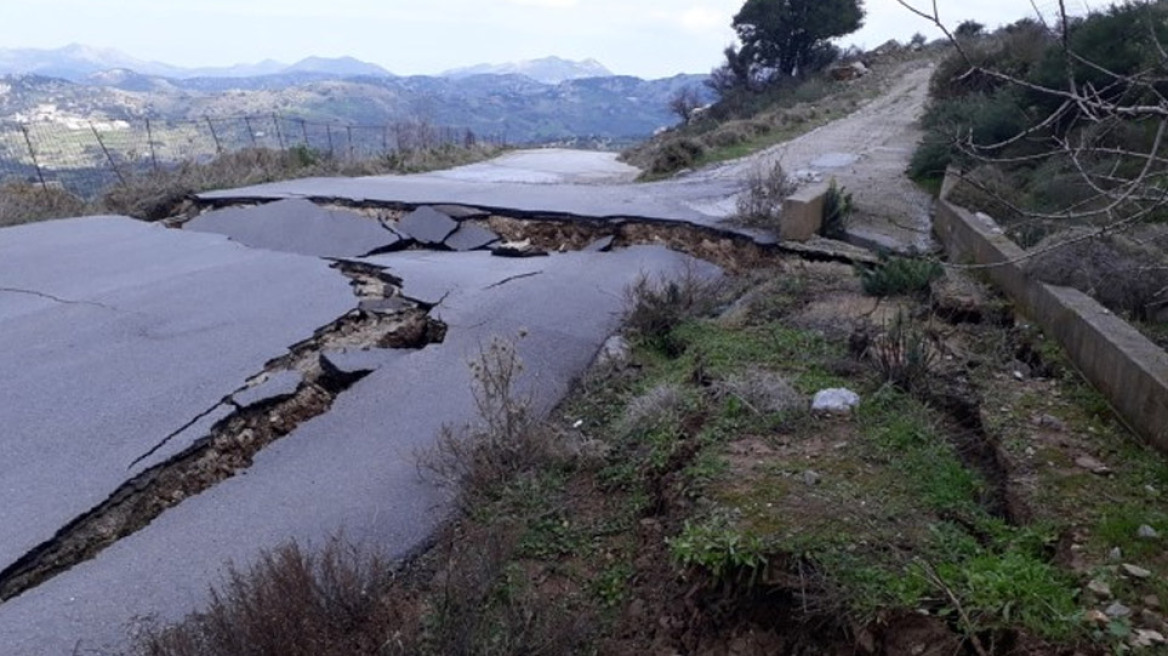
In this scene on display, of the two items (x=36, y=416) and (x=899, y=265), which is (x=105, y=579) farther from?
(x=899, y=265)

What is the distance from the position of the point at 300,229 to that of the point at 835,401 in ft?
23.4

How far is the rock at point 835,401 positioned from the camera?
16.5 ft

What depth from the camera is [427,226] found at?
10594 millimetres

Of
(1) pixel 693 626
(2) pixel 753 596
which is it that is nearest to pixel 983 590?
(2) pixel 753 596

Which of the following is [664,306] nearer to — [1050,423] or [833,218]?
[1050,423]

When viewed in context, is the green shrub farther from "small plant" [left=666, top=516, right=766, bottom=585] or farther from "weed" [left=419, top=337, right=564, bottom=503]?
"small plant" [left=666, top=516, right=766, bottom=585]

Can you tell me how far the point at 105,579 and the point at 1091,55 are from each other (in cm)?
1284

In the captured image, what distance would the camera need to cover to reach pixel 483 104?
66.1m

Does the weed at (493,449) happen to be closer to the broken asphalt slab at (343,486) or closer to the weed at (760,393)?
the broken asphalt slab at (343,486)

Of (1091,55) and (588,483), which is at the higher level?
(1091,55)

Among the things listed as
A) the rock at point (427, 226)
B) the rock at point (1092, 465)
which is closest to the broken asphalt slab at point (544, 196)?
the rock at point (427, 226)

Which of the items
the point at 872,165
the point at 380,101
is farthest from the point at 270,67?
the point at 872,165

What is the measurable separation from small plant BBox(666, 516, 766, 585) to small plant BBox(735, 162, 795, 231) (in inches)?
282

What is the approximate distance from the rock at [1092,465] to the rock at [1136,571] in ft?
3.16
